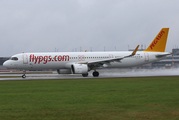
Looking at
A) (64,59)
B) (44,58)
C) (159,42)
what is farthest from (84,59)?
(159,42)

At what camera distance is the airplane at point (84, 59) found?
3506 cm

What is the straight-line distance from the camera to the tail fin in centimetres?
3884

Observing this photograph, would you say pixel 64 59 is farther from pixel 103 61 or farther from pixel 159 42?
pixel 159 42

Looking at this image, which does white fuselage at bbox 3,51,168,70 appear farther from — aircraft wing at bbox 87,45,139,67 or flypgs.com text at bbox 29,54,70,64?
aircraft wing at bbox 87,45,139,67

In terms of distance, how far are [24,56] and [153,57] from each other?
1901 cm

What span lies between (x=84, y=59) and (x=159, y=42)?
11.9 m

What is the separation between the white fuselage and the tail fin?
95 centimetres

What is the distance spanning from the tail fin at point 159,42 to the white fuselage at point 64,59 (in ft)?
3.10

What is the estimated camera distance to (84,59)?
3694cm

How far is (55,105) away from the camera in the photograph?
11.5 meters

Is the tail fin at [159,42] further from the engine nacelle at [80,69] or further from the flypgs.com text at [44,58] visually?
the flypgs.com text at [44,58]

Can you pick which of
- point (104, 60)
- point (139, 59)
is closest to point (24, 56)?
point (104, 60)

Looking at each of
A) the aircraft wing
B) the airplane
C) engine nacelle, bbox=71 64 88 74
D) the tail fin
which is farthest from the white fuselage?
engine nacelle, bbox=71 64 88 74

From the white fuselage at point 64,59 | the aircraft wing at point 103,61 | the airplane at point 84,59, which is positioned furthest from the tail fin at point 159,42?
the aircraft wing at point 103,61
